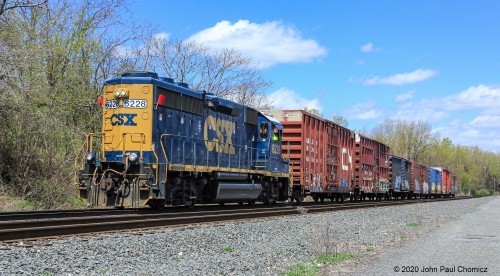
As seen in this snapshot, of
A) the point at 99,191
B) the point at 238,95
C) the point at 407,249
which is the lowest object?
the point at 407,249

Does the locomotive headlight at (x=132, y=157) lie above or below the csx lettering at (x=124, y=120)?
below

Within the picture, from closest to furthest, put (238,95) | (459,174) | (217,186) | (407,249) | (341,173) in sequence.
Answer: (407,249)
(217,186)
(341,173)
(238,95)
(459,174)

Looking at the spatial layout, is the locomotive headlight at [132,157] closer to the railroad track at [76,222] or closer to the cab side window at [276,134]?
the railroad track at [76,222]

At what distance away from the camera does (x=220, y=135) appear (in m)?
18.0

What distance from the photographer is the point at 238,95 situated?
→ 36812mm

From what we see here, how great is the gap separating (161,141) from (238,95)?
2247 cm

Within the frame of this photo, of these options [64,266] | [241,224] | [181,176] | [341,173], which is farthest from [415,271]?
[341,173]

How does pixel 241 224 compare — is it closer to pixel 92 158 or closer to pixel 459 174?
pixel 92 158

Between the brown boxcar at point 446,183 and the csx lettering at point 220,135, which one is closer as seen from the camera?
the csx lettering at point 220,135

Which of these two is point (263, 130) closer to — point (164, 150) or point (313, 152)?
point (313, 152)

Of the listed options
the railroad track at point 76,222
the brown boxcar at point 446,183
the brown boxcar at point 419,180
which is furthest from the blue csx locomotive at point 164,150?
the brown boxcar at point 446,183

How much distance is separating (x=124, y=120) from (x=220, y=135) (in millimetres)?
4078

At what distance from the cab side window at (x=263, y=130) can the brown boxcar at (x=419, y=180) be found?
26.9 meters

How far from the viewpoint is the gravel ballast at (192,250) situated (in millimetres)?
6816
